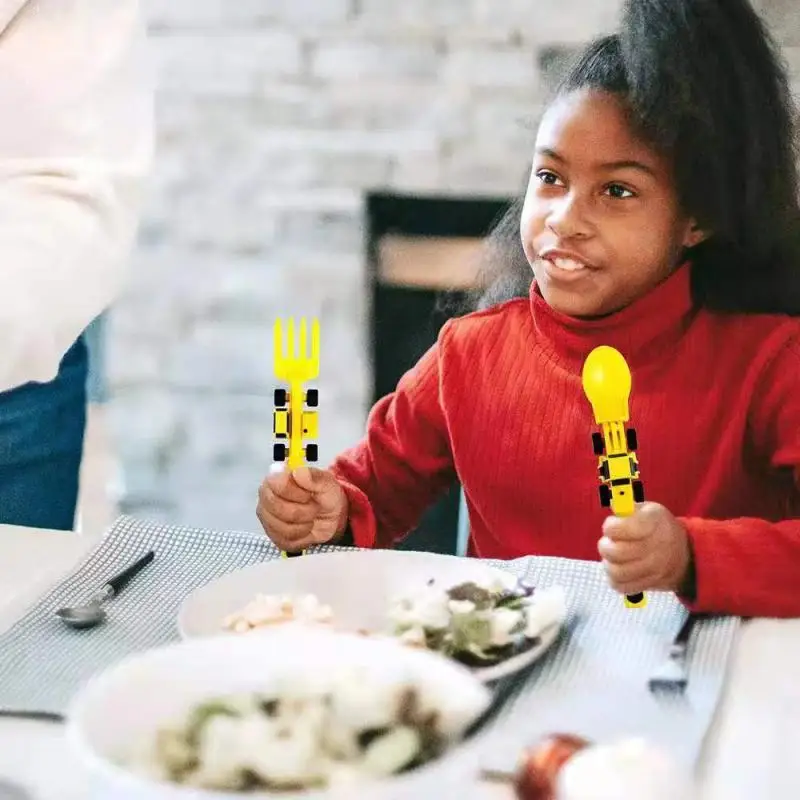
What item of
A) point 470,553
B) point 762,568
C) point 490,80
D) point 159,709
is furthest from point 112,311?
point 159,709

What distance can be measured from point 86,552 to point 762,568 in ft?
1.74

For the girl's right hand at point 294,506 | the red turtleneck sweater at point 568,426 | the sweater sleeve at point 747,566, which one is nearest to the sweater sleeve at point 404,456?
the red turtleneck sweater at point 568,426

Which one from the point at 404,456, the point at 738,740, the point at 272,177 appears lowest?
the point at 738,740

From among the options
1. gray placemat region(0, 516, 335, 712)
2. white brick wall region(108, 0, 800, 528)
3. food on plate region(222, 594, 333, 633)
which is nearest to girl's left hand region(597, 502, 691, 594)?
food on plate region(222, 594, 333, 633)

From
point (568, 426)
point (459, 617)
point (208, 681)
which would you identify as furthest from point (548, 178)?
point (208, 681)

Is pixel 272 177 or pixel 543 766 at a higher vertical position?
pixel 272 177

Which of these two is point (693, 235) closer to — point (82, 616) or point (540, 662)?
point (540, 662)

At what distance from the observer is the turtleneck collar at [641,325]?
108cm

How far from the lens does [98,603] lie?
32.9 inches

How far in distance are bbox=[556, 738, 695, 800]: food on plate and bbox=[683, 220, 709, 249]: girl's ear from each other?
2.30ft

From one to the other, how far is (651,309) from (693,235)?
0.09m

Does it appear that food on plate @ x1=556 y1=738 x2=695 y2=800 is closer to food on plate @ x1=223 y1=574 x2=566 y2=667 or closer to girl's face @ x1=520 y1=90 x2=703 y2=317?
food on plate @ x1=223 y1=574 x2=566 y2=667

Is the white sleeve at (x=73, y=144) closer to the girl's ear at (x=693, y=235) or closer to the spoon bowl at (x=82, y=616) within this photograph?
the spoon bowl at (x=82, y=616)

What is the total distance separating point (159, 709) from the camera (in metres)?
0.53
